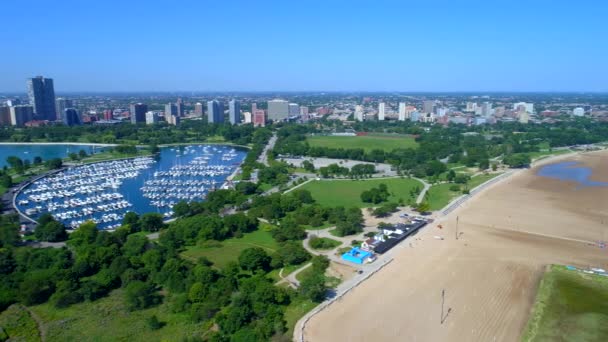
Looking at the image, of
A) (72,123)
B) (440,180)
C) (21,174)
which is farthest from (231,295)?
(72,123)

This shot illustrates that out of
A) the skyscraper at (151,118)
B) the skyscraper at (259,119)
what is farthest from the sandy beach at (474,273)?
the skyscraper at (151,118)

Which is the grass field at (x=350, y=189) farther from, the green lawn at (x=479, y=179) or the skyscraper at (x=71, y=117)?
the skyscraper at (x=71, y=117)

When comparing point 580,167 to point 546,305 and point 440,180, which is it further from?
point 546,305

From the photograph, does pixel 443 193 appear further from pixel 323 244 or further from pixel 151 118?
pixel 151 118

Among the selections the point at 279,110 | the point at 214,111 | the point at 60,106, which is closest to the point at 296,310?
the point at 214,111

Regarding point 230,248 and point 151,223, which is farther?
point 151,223
